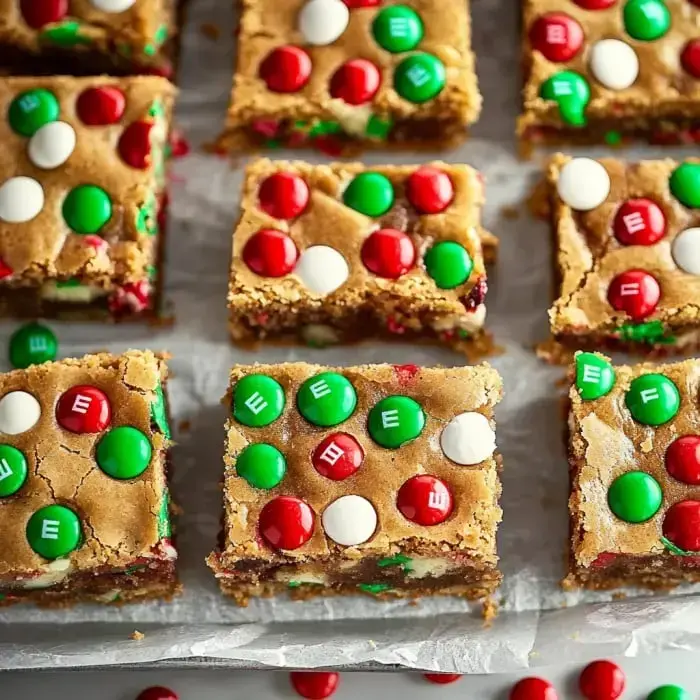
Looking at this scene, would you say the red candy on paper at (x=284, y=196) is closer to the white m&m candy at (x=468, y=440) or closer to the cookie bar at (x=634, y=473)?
the white m&m candy at (x=468, y=440)

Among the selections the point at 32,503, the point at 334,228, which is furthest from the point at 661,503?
the point at 32,503

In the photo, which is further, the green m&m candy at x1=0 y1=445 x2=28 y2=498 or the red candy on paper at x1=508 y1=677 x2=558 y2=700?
the red candy on paper at x1=508 y1=677 x2=558 y2=700

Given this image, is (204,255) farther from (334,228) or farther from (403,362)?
(403,362)

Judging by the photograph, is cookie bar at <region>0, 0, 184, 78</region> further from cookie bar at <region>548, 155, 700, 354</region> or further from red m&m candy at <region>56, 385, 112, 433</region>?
cookie bar at <region>548, 155, 700, 354</region>

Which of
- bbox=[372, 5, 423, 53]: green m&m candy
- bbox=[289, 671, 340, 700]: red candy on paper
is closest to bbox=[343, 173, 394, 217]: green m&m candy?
bbox=[372, 5, 423, 53]: green m&m candy

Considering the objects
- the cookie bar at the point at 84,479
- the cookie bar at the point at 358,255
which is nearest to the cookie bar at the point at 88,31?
the cookie bar at the point at 358,255

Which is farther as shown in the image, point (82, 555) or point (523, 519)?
point (523, 519)

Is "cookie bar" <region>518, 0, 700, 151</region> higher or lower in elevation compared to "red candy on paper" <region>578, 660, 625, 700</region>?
higher
